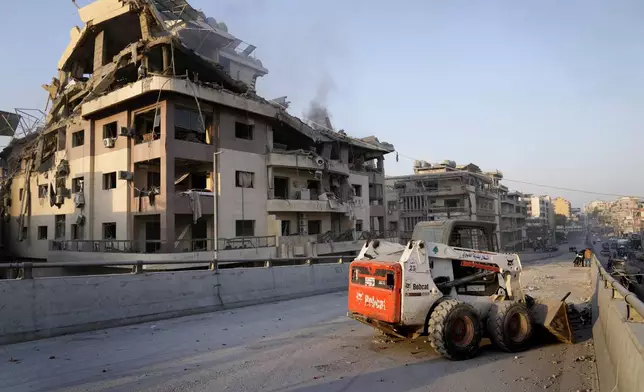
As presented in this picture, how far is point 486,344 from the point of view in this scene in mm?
7949

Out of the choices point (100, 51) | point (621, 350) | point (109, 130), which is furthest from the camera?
point (100, 51)

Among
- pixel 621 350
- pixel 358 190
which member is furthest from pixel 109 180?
pixel 621 350

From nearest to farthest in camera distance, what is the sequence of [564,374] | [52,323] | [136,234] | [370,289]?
1. [564,374]
2. [370,289]
3. [52,323]
4. [136,234]

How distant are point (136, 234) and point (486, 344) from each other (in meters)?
25.4

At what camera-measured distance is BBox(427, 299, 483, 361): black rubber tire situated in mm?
6793

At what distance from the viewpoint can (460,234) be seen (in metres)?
8.52

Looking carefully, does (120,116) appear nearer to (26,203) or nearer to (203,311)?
(26,203)

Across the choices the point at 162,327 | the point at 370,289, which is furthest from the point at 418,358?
the point at 162,327

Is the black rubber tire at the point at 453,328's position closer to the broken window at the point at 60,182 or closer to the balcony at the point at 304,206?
the balcony at the point at 304,206

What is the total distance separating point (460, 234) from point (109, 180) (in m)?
28.0

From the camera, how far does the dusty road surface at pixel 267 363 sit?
5.82m

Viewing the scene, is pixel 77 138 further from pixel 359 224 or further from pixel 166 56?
pixel 359 224

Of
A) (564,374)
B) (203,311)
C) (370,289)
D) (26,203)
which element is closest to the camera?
(564,374)

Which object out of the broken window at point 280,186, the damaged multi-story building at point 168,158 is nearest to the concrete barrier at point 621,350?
the damaged multi-story building at point 168,158
